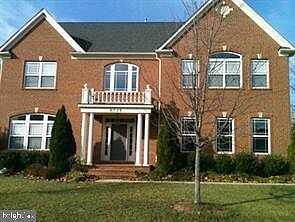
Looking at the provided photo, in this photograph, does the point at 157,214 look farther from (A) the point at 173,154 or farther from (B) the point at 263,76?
(B) the point at 263,76

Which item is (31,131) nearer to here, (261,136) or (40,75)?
(40,75)

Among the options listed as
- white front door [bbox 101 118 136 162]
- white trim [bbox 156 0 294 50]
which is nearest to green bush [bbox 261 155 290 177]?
white trim [bbox 156 0 294 50]

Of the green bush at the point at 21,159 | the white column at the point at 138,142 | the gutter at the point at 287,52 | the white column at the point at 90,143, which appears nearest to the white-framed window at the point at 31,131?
the green bush at the point at 21,159

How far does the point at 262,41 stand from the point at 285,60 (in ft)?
5.61

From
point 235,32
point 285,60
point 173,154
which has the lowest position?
point 173,154

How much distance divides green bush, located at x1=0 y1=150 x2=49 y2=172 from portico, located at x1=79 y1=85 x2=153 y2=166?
212 centimetres

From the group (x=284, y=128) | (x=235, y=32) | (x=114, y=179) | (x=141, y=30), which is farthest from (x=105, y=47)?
(x=284, y=128)

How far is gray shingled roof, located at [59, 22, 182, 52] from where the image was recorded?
87.8ft

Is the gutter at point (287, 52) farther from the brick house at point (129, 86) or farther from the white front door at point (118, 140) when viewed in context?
the white front door at point (118, 140)

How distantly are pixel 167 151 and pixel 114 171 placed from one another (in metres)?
2.88

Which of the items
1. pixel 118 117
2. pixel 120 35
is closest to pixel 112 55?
pixel 120 35

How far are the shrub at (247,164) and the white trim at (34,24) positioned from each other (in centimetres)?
1144

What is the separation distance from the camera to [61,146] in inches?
867

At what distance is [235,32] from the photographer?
2492cm
